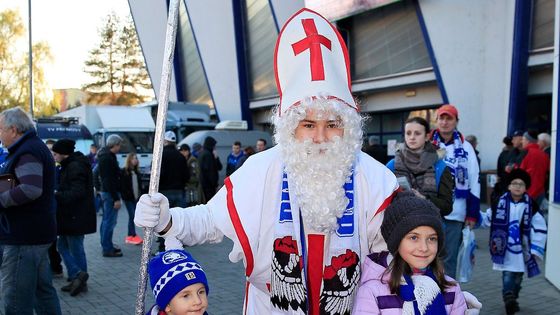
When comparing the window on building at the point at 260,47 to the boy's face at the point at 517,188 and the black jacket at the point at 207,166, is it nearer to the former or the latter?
the black jacket at the point at 207,166

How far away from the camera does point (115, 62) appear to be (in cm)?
4141

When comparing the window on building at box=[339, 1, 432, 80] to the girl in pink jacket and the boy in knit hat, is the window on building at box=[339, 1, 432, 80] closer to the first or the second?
the boy in knit hat

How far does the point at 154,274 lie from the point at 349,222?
2.95 ft

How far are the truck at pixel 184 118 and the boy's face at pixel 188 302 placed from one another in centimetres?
1510

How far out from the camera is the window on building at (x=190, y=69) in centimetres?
2695

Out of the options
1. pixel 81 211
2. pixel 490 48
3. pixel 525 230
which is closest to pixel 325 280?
pixel 525 230

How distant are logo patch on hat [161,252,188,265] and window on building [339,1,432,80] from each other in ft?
45.5

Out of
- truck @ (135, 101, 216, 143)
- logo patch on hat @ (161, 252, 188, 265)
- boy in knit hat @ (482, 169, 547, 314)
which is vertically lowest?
boy in knit hat @ (482, 169, 547, 314)

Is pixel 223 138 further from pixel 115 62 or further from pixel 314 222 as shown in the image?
pixel 115 62

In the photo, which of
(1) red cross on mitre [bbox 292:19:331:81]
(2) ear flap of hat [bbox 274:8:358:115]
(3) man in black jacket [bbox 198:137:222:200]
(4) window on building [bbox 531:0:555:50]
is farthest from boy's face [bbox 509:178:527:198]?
(4) window on building [bbox 531:0:555:50]

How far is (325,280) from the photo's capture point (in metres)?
2.21

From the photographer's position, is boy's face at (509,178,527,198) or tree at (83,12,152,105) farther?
tree at (83,12,152,105)

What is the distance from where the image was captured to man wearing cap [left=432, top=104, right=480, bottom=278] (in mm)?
4520

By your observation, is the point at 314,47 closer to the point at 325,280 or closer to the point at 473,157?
the point at 325,280
